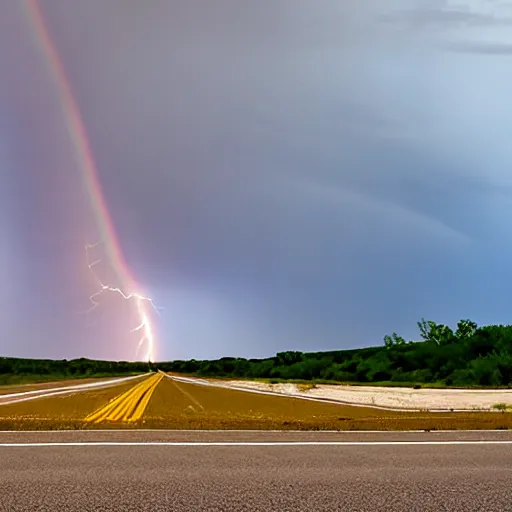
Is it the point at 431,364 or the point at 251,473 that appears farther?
the point at 431,364

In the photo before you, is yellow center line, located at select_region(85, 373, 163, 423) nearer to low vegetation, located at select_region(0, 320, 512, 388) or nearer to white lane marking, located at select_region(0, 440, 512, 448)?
white lane marking, located at select_region(0, 440, 512, 448)

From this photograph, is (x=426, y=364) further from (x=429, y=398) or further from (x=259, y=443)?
(x=259, y=443)

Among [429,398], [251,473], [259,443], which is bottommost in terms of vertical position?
[251,473]

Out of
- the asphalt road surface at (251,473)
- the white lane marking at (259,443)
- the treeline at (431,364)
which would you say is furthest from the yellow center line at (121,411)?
the treeline at (431,364)

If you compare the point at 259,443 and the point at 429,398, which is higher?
the point at 429,398

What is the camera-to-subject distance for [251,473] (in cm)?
712

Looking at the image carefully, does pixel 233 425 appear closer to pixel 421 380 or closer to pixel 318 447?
pixel 318 447

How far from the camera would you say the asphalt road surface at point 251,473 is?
591cm

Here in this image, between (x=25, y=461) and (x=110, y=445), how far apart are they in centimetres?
156

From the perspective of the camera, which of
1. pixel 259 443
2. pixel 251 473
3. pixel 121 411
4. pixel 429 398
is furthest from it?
pixel 429 398

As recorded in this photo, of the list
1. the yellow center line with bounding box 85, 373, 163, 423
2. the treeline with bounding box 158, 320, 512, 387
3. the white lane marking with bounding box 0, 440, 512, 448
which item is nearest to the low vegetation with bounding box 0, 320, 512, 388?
the treeline with bounding box 158, 320, 512, 387

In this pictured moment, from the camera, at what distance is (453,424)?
12734 mm

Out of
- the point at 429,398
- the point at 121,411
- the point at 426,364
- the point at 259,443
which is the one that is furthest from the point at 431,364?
the point at 259,443

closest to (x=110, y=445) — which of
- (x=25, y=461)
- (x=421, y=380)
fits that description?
(x=25, y=461)
